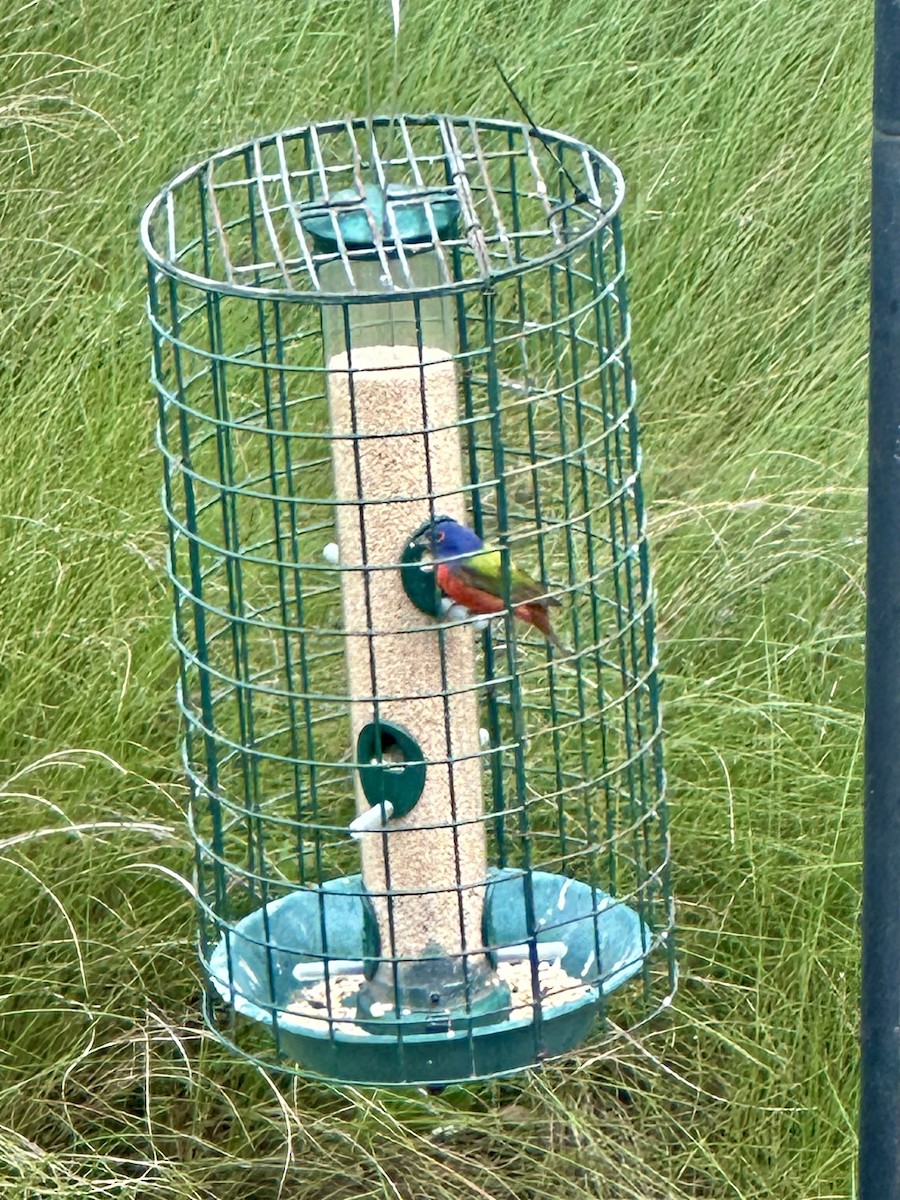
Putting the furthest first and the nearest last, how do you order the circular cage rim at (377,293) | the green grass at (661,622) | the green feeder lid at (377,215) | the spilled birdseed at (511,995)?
the green grass at (661,622) → the spilled birdseed at (511,995) → the green feeder lid at (377,215) → the circular cage rim at (377,293)

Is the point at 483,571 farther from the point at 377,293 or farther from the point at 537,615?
the point at 377,293

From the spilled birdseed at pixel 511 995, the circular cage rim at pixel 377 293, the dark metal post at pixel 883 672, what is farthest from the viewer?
the spilled birdseed at pixel 511 995

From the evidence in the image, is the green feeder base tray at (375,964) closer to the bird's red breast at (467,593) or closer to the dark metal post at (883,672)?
the bird's red breast at (467,593)

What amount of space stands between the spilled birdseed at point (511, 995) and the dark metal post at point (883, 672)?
41 cm

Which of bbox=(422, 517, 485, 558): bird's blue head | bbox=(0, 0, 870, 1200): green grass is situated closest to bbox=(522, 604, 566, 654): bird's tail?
→ bbox=(422, 517, 485, 558): bird's blue head

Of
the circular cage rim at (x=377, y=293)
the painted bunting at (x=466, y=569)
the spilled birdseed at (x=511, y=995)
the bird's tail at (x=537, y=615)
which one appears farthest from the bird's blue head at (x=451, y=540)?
the spilled birdseed at (x=511, y=995)

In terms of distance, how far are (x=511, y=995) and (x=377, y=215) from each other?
3.12 ft

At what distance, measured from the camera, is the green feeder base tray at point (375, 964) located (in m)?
2.21

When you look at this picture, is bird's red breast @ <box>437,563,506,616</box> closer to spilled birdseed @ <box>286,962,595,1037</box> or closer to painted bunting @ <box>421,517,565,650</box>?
painted bunting @ <box>421,517,565,650</box>

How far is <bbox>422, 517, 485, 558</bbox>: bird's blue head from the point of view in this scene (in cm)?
221

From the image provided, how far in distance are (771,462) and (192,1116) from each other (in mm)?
1825

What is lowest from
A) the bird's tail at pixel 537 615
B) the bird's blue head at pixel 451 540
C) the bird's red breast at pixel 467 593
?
the bird's tail at pixel 537 615

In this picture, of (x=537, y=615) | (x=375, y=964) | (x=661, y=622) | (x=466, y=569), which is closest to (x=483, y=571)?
(x=466, y=569)

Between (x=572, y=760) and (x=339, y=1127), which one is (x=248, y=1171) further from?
(x=572, y=760)
